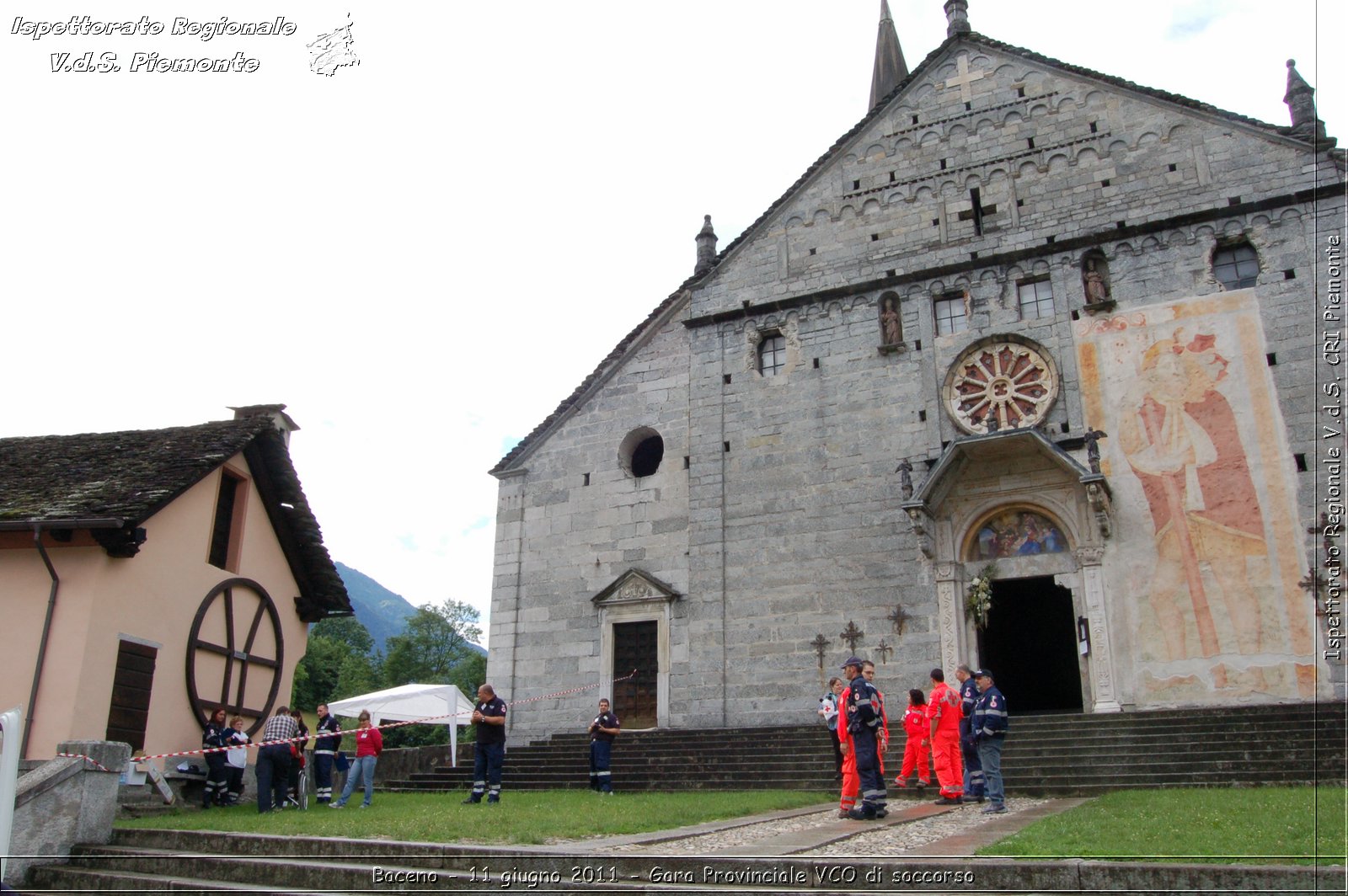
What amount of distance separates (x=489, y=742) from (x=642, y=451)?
1106 centimetres

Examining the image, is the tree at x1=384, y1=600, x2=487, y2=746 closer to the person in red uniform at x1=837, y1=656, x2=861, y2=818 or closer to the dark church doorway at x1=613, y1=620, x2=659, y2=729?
the dark church doorway at x1=613, y1=620, x2=659, y2=729

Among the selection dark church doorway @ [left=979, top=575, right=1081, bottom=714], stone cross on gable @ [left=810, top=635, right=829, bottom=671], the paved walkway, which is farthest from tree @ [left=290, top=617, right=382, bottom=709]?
the paved walkway

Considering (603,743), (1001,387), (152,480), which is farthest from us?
(1001,387)

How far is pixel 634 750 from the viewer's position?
62.4 ft

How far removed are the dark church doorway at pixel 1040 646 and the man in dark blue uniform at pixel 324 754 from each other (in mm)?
15208

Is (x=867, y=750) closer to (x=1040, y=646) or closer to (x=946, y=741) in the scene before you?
(x=946, y=741)

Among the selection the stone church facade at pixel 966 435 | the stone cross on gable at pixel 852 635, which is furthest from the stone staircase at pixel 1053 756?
the stone cross on gable at pixel 852 635

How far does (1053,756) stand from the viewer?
15.2 meters

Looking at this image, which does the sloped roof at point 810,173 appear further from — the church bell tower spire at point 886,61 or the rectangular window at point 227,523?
the church bell tower spire at point 886,61

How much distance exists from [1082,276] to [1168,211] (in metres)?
2.00

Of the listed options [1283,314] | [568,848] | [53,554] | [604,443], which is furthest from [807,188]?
[568,848]

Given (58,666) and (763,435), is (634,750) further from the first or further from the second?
(58,666)

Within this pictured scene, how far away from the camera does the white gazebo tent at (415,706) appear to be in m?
20.4

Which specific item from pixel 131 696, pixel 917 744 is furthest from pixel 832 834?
pixel 131 696
